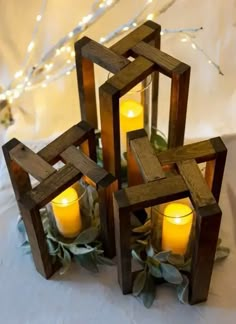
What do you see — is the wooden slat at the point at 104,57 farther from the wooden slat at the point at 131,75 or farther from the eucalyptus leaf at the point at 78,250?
the eucalyptus leaf at the point at 78,250

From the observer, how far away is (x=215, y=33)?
4.33 feet

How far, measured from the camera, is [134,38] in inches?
33.5

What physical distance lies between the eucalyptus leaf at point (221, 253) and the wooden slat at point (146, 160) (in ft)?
0.73

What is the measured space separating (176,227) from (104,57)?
281 mm

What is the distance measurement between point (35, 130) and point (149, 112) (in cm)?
39

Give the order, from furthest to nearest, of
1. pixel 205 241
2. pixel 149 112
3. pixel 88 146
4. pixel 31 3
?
pixel 31 3 → pixel 149 112 → pixel 88 146 → pixel 205 241

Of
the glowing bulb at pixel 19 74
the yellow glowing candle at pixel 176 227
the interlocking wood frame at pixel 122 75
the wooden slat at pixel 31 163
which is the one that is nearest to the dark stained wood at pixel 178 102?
the interlocking wood frame at pixel 122 75

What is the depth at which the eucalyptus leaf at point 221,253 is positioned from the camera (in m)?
0.89

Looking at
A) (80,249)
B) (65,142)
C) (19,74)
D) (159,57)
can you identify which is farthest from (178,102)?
(19,74)

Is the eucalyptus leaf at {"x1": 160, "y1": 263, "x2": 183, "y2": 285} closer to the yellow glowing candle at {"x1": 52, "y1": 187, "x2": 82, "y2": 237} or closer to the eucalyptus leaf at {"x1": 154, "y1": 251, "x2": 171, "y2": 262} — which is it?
the eucalyptus leaf at {"x1": 154, "y1": 251, "x2": 171, "y2": 262}

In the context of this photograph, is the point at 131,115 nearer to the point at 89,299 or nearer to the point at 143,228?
the point at 143,228

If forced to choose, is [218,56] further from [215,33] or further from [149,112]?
[149,112]

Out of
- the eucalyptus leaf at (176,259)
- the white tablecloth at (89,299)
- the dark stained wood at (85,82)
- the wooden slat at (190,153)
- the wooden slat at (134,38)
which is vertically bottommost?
the white tablecloth at (89,299)

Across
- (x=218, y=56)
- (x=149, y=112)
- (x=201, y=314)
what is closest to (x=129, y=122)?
(x=149, y=112)
